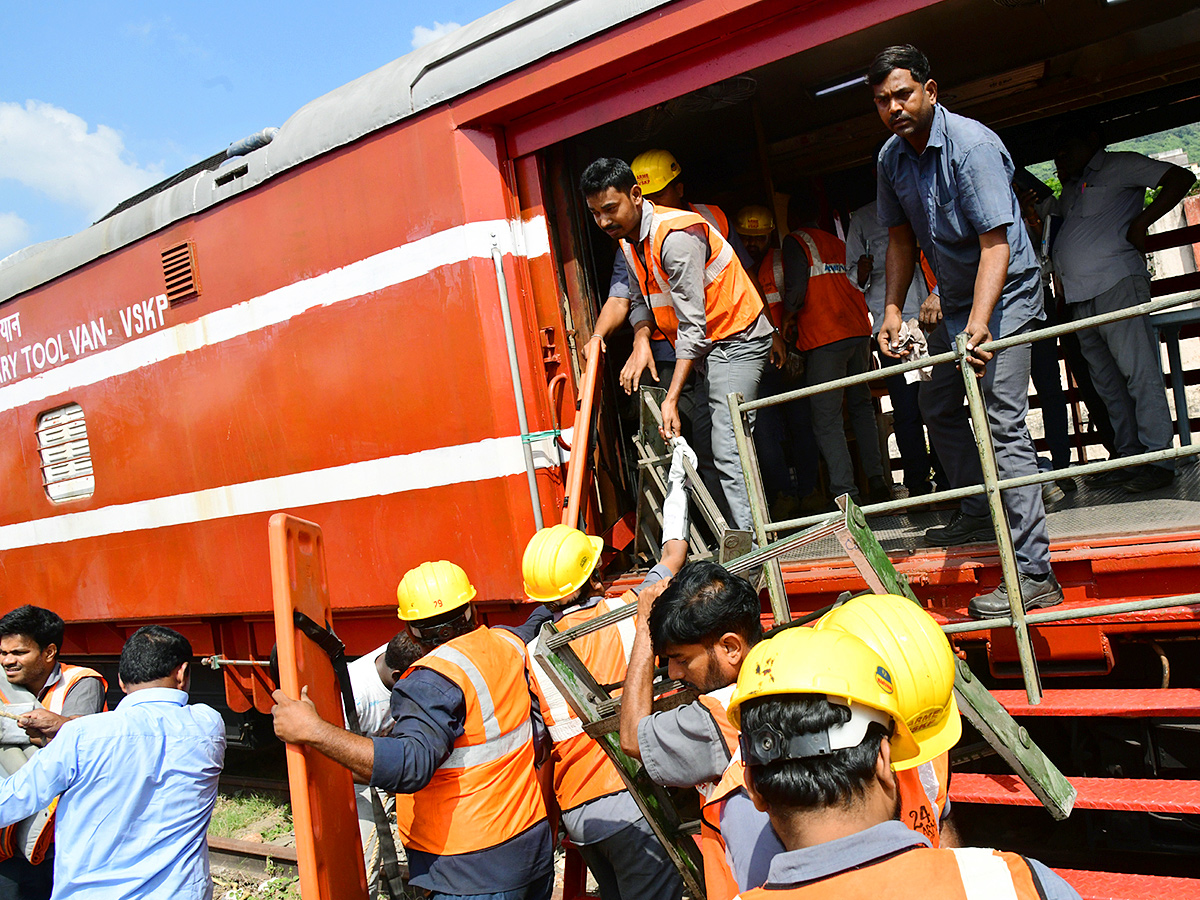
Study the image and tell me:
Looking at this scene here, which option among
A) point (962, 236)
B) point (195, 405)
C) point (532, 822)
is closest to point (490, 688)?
point (532, 822)

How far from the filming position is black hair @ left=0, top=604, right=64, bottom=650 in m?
3.12

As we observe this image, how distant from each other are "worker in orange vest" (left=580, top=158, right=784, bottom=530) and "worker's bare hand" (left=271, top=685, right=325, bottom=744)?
6.00ft

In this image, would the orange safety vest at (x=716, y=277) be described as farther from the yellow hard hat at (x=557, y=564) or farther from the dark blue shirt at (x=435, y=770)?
the dark blue shirt at (x=435, y=770)

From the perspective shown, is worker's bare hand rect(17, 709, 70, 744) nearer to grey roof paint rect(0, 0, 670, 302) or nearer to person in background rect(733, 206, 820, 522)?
grey roof paint rect(0, 0, 670, 302)

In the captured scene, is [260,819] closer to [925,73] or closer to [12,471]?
[12,471]

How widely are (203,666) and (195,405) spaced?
1549 millimetres

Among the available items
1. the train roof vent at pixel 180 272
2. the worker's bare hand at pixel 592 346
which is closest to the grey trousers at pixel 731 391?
the worker's bare hand at pixel 592 346

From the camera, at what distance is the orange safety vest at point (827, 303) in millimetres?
4617

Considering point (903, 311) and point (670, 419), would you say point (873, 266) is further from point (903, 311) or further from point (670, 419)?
point (670, 419)

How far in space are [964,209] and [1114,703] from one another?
157 centimetres

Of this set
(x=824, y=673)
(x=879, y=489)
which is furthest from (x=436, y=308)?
(x=824, y=673)

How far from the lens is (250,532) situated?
4.56 meters

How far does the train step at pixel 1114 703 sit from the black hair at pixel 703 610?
47.1 inches

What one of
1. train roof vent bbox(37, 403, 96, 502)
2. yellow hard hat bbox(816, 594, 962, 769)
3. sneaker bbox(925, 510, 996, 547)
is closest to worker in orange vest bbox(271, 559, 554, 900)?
→ yellow hard hat bbox(816, 594, 962, 769)
